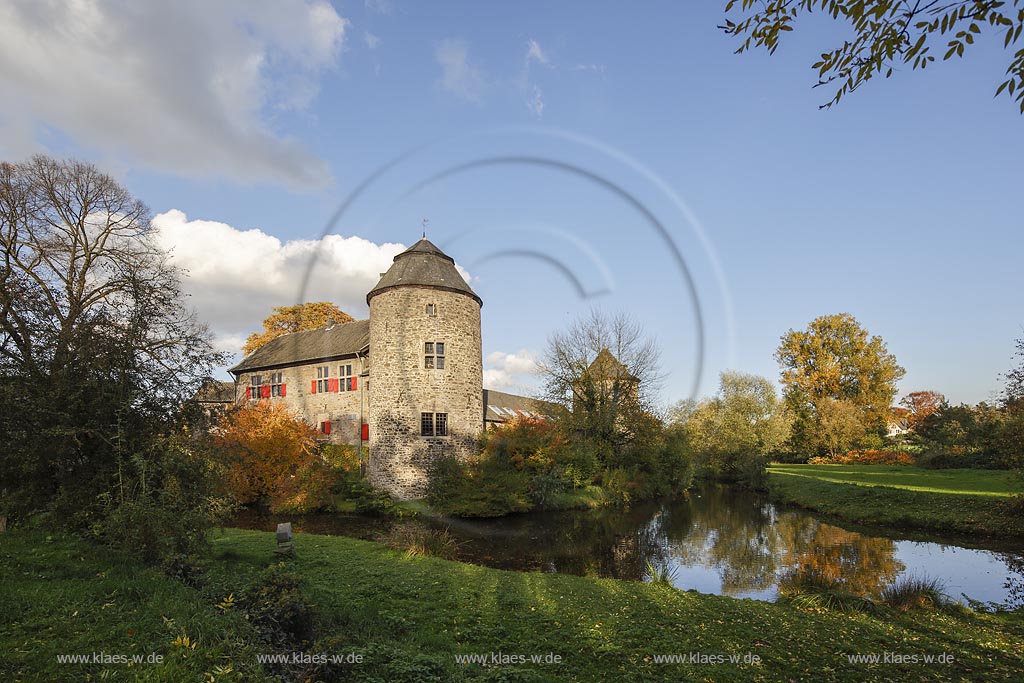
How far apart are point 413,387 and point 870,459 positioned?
→ 34.8m

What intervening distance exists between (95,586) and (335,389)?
25662 millimetres

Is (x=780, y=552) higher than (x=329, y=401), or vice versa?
(x=329, y=401)

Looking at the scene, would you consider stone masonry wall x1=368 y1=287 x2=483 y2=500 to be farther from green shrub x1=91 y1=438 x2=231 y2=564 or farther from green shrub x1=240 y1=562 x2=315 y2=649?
green shrub x1=240 y1=562 x2=315 y2=649

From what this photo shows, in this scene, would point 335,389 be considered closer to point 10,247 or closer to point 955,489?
point 10,247

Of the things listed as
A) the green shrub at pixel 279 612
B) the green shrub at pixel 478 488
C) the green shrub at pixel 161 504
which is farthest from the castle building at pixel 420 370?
the green shrub at pixel 279 612

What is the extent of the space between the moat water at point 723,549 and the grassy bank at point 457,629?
3.78 meters

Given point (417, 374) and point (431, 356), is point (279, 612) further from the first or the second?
point (431, 356)

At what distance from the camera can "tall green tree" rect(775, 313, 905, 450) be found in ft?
146

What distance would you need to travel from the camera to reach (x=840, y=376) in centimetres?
4662

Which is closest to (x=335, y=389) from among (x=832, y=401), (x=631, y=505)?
(x=631, y=505)

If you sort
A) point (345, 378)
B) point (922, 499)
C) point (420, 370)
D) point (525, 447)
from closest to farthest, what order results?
point (922, 499) < point (420, 370) < point (525, 447) < point (345, 378)

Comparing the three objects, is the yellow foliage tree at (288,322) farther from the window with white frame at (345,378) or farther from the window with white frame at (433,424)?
the window with white frame at (433,424)

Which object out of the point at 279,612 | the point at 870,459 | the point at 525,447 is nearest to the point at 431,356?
the point at 525,447

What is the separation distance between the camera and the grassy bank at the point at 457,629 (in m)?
4.41
